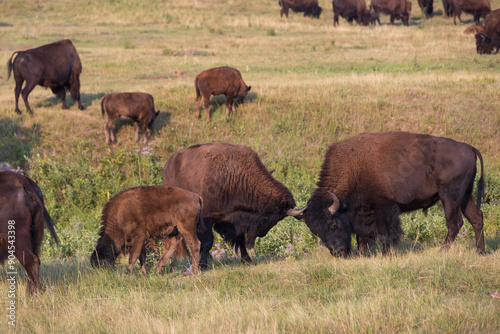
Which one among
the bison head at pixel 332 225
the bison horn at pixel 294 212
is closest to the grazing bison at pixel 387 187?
the bison head at pixel 332 225

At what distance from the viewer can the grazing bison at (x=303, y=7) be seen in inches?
1619

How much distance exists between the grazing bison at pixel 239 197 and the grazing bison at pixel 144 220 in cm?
96

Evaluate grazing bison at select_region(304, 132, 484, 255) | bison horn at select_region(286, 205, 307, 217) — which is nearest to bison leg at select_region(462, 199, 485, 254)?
grazing bison at select_region(304, 132, 484, 255)

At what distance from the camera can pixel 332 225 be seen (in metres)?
7.80

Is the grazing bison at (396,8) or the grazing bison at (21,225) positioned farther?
the grazing bison at (396,8)

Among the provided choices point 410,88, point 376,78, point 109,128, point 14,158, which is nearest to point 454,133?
point 410,88

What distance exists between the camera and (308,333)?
4.65 meters

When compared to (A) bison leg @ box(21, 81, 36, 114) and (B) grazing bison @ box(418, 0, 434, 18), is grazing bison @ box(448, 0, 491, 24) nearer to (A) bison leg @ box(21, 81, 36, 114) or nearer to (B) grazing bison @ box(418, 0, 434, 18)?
(B) grazing bison @ box(418, 0, 434, 18)

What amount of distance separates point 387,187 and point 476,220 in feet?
4.28

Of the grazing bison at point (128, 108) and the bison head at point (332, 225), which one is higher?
the grazing bison at point (128, 108)

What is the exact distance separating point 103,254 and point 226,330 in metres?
2.66

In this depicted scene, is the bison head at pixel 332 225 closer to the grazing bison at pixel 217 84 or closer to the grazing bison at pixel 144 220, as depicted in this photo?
the grazing bison at pixel 144 220

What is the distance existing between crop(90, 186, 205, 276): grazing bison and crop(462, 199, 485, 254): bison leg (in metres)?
3.77

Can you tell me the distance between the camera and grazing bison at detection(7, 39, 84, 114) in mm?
14492
